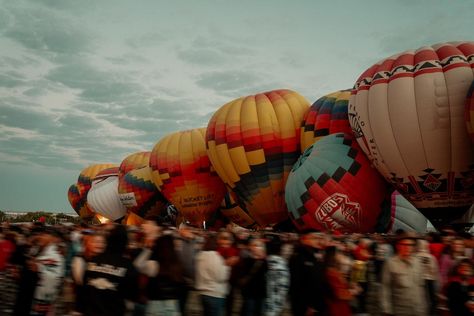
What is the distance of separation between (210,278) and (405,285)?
6.93 feet

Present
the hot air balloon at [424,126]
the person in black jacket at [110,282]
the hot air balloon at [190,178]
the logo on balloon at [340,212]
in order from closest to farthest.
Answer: the person in black jacket at [110,282] < the hot air balloon at [424,126] < the logo on balloon at [340,212] < the hot air balloon at [190,178]

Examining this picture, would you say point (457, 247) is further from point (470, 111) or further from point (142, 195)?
point (142, 195)

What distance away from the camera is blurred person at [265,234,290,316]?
4.85 m

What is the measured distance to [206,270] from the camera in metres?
4.77

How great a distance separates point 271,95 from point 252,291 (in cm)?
1453

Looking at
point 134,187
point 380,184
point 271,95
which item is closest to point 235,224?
point 134,187

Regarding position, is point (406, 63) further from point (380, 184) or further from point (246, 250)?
point (246, 250)

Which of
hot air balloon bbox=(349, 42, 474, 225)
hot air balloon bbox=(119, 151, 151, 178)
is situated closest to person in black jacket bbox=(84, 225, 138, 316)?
hot air balloon bbox=(349, 42, 474, 225)

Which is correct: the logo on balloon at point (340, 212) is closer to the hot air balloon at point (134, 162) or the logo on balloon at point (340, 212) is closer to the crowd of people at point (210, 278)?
the crowd of people at point (210, 278)

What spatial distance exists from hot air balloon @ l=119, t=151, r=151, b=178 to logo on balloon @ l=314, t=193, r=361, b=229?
19.3m

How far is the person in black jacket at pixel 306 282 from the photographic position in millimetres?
4578

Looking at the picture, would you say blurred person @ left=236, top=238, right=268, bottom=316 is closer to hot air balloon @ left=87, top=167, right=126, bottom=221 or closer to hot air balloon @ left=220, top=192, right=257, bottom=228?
hot air balloon @ left=220, top=192, right=257, bottom=228

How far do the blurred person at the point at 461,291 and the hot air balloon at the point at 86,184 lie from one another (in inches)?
1544

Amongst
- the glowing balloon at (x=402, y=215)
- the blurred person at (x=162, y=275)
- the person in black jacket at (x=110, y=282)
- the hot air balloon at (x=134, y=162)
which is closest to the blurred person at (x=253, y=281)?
the blurred person at (x=162, y=275)
